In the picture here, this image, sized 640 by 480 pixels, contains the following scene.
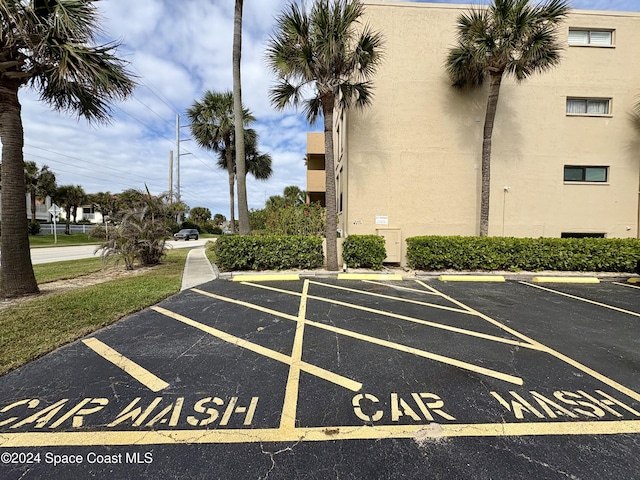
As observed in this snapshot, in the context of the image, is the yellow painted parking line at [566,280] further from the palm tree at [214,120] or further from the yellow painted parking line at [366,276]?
the palm tree at [214,120]

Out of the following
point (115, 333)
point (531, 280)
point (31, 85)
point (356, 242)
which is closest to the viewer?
point (115, 333)

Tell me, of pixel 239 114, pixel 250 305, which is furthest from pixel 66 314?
pixel 239 114

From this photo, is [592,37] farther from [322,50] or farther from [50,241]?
[50,241]

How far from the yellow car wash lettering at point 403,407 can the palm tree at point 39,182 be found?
41.7 meters

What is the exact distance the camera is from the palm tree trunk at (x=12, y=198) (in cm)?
581

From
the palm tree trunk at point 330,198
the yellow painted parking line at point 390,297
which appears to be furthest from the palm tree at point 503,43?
the yellow painted parking line at point 390,297

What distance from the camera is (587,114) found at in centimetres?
1109

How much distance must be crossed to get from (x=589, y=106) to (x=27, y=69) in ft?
59.5

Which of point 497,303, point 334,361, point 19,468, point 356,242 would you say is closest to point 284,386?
point 334,361

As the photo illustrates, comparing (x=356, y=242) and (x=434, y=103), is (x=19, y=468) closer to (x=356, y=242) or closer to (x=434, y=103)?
(x=356, y=242)

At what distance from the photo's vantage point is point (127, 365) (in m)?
3.27

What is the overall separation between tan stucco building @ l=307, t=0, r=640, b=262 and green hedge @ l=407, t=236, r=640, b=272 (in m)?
1.65

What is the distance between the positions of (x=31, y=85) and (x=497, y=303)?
11737mm

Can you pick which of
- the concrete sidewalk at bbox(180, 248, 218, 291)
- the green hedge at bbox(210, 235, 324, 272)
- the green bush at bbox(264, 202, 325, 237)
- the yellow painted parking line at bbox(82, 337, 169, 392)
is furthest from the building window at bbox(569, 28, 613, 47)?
the yellow painted parking line at bbox(82, 337, 169, 392)
